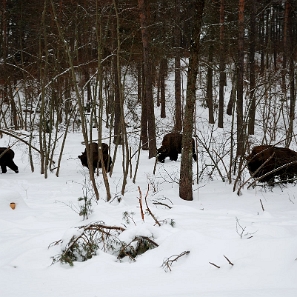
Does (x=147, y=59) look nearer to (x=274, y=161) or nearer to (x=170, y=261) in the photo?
(x=274, y=161)

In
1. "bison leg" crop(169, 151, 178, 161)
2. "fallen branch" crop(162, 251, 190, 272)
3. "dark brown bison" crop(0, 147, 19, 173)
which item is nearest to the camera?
"fallen branch" crop(162, 251, 190, 272)

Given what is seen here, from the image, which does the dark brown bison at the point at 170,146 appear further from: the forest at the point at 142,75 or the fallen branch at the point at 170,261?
the fallen branch at the point at 170,261

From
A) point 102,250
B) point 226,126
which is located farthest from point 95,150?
point 226,126

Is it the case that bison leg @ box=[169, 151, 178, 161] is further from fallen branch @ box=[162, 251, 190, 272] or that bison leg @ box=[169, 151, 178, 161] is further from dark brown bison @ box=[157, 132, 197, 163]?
fallen branch @ box=[162, 251, 190, 272]

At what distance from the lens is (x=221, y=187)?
8453mm

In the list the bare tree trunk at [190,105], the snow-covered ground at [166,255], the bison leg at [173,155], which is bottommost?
the bison leg at [173,155]

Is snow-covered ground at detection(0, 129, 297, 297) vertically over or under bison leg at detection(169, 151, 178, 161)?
over

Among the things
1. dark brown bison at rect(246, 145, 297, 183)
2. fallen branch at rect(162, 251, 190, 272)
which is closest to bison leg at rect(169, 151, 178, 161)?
dark brown bison at rect(246, 145, 297, 183)

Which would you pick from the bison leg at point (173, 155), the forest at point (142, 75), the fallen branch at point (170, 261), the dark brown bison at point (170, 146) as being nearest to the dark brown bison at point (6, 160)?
the forest at point (142, 75)

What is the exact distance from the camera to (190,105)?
657 centimetres

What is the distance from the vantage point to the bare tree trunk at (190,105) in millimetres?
6250

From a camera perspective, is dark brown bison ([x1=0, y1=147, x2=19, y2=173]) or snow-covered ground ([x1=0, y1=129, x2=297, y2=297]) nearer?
snow-covered ground ([x1=0, y1=129, x2=297, y2=297])

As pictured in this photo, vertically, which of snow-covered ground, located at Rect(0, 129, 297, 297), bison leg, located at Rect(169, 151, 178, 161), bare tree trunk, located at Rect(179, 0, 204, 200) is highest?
bare tree trunk, located at Rect(179, 0, 204, 200)

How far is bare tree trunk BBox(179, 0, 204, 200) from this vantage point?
6.25 metres
